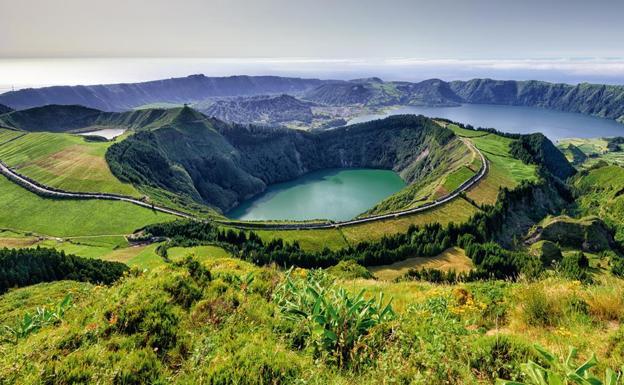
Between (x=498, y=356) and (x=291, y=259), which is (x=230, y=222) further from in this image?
(x=498, y=356)

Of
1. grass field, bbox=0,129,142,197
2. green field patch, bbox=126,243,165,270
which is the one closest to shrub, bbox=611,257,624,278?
green field patch, bbox=126,243,165,270

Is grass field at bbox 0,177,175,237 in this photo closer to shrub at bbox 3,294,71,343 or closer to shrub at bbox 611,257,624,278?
shrub at bbox 3,294,71,343

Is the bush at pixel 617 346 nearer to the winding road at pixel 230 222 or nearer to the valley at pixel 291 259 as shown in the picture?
the valley at pixel 291 259

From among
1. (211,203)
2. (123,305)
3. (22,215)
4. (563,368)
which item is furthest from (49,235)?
(563,368)

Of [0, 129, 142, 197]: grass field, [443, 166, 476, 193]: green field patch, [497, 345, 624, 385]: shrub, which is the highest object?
[497, 345, 624, 385]: shrub

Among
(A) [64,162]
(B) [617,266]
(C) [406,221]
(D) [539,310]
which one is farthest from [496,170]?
(A) [64,162]

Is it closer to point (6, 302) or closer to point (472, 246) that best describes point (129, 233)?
point (6, 302)
